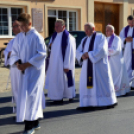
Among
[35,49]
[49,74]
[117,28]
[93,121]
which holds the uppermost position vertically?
[117,28]

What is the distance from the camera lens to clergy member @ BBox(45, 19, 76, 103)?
24.4ft

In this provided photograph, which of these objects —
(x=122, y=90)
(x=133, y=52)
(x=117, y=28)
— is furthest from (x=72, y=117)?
(x=117, y=28)

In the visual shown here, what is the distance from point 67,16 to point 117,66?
38.2ft

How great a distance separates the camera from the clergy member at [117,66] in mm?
8180

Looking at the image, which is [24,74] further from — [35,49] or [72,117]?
[72,117]

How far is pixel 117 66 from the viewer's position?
8.48 m

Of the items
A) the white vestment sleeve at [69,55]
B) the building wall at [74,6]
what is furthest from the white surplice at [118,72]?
the building wall at [74,6]

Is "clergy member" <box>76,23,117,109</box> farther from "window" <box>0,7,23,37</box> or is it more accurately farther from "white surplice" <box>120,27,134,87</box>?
"window" <box>0,7,23,37</box>

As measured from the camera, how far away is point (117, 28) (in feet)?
74.4

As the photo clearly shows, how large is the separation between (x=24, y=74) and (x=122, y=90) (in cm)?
416

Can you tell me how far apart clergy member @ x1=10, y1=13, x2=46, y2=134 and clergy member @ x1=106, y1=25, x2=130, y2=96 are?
11.3 ft

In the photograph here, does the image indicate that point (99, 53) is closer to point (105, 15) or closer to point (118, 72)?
point (118, 72)

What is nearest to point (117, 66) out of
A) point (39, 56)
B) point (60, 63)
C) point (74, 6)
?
point (60, 63)

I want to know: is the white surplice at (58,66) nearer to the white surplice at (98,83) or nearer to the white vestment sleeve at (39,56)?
the white surplice at (98,83)
